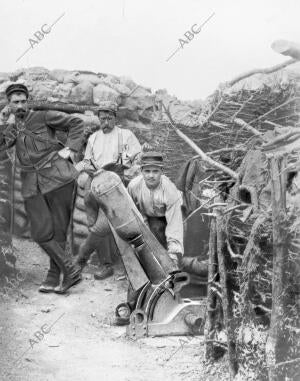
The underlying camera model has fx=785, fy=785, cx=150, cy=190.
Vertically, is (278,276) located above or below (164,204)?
below

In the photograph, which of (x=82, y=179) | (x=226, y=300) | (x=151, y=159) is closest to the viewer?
(x=226, y=300)

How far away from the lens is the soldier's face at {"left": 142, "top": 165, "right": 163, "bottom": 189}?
24.0ft

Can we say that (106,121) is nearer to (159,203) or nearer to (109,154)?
(109,154)

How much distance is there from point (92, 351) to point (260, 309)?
1.87m

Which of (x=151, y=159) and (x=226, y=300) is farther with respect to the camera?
(x=151, y=159)

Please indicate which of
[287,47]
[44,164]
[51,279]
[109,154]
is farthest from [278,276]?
[109,154]

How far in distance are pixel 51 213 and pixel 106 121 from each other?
117 cm

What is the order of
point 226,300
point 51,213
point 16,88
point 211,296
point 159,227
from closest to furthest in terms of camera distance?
point 226,300, point 211,296, point 159,227, point 16,88, point 51,213

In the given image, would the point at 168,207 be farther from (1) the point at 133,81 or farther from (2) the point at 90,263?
(1) the point at 133,81

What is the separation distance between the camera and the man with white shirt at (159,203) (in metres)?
7.31

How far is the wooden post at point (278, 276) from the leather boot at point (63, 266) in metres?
3.50

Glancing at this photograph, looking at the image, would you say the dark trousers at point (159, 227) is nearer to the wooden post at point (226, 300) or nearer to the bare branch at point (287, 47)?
the wooden post at point (226, 300)

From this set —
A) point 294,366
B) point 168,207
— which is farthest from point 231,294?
point 168,207

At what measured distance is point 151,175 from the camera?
7320 millimetres
